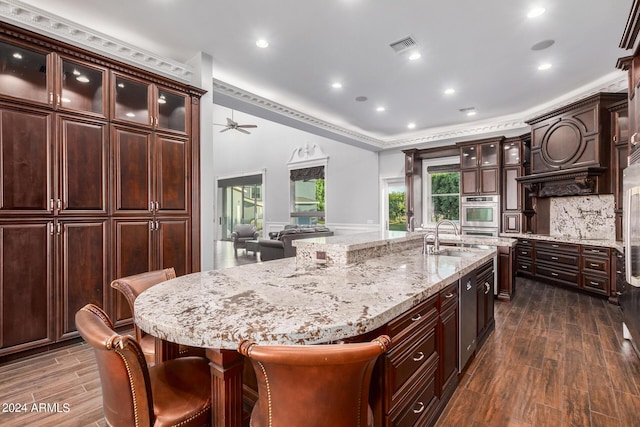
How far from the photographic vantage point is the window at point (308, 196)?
900 centimetres

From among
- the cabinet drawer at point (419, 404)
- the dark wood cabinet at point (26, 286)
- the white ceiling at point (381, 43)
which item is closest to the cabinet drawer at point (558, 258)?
the white ceiling at point (381, 43)

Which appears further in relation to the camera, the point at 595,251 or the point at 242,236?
the point at 242,236

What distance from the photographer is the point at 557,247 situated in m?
4.81

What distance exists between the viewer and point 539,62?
12.7ft

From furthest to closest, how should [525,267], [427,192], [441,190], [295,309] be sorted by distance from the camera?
[427,192], [441,190], [525,267], [295,309]

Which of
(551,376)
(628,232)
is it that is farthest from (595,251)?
(551,376)

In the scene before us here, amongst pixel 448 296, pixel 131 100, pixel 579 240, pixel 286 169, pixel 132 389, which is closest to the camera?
pixel 132 389

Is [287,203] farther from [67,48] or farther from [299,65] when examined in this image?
[67,48]

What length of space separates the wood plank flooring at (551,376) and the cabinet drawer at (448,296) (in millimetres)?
689

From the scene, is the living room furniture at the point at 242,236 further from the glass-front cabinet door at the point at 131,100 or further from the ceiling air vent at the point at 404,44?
the ceiling air vent at the point at 404,44

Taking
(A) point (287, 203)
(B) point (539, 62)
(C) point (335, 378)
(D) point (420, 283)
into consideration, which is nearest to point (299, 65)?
(B) point (539, 62)

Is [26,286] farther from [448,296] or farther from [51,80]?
[448,296]

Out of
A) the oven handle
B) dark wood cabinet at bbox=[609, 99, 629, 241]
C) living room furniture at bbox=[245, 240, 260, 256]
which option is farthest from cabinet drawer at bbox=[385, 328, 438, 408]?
living room furniture at bbox=[245, 240, 260, 256]

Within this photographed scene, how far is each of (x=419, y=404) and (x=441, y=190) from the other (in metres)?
6.35
